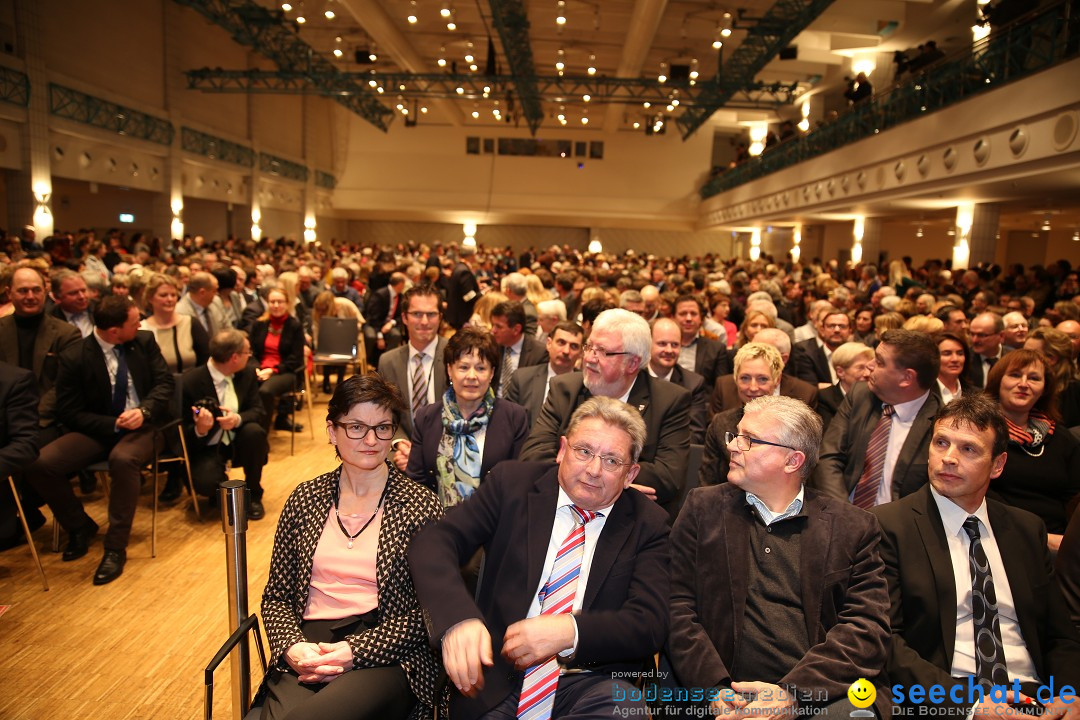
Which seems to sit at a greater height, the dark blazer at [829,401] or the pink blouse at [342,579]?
the dark blazer at [829,401]

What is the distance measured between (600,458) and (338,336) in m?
6.23

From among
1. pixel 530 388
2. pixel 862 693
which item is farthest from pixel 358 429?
pixel 862 693

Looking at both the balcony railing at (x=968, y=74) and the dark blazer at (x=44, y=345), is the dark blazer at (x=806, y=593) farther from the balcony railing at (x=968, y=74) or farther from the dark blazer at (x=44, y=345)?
the balcony railing at (x=968, y=74)

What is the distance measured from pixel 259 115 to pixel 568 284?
1749 centimetres

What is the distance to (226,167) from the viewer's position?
20.4 meters

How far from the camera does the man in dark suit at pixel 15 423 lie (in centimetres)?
354

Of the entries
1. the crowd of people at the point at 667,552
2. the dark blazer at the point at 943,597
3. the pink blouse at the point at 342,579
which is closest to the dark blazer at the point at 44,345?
the crowd of people at the point at 667,552

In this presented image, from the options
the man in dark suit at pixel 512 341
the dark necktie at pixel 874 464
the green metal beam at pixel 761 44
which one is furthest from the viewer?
the green metal beam at pixel 761 44

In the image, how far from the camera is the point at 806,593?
2158 millimetres

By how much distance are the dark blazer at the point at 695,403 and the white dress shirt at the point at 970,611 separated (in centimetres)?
179

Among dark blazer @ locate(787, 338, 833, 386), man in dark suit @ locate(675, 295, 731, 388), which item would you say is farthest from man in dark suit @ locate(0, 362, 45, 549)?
dark blazer @ locate(787, 338, 833, 386)

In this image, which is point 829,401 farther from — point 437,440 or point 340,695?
point 340,695

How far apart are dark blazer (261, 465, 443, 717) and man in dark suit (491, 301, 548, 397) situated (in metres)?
2.59

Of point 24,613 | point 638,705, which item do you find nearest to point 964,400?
point 638,705
